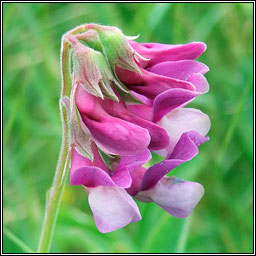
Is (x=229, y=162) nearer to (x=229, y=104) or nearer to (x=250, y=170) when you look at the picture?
(x=250, y=170)

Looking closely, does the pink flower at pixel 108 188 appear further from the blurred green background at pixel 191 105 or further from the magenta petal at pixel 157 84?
the blurred green background at pixel 191 105

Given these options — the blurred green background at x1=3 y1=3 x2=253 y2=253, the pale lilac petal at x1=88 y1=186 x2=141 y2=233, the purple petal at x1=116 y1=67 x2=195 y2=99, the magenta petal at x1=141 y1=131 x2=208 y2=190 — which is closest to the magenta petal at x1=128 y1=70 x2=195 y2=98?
the purple petal at x1=116 y1=67 x2=195 y2=99

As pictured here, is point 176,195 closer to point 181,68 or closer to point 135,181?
point 135,181

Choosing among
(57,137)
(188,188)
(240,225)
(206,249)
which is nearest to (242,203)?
(240,225)

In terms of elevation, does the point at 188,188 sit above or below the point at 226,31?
below

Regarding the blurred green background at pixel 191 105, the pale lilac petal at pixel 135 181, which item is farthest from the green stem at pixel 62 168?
the blurred green background at pixel 191 105
